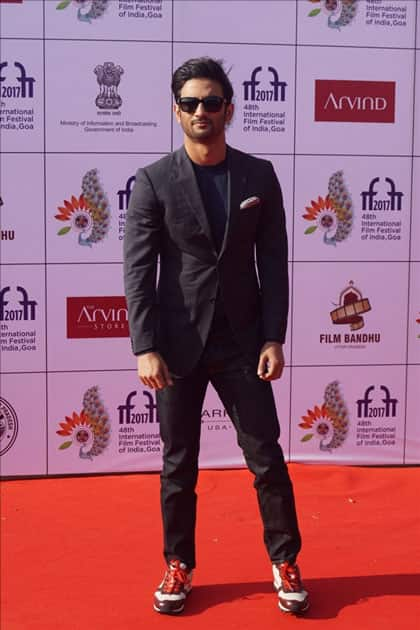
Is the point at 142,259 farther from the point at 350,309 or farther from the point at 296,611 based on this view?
the point at 350,309

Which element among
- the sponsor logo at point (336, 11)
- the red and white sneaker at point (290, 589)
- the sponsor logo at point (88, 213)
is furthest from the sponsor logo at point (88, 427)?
the sponsor logo at point (336, 11)

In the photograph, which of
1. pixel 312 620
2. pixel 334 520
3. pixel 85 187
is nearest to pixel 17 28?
pixel 85 187

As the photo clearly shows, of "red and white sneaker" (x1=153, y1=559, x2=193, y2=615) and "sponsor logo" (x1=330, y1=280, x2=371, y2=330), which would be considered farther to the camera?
"sponsor logo" (x1=330, y1=280, x2=371, y2=330)

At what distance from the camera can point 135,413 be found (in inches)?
165

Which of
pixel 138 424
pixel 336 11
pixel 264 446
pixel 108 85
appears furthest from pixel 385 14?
pixel 264 446

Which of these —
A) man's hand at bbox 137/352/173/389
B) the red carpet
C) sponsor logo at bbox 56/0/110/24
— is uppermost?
sponsor logo at bbox 56/0/110/24

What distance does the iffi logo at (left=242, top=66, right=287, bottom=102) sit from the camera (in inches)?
159

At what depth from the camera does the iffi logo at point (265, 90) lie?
4.05 m

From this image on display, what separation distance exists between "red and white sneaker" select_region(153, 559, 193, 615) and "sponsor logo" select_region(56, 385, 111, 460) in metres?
1.46

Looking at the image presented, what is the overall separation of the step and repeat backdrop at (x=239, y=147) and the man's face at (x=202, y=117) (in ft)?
5.05

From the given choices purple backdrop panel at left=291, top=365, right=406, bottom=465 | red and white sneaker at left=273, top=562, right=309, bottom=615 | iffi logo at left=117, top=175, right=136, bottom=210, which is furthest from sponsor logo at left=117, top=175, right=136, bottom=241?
red and white sneaker at left=273, top=562, right=309, bottom=615

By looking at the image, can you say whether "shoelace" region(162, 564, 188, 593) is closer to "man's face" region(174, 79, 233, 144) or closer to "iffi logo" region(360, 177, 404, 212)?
"man's face" region(174, 79, 233, 144)

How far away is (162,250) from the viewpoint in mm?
2654

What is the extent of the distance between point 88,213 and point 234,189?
162 cm
